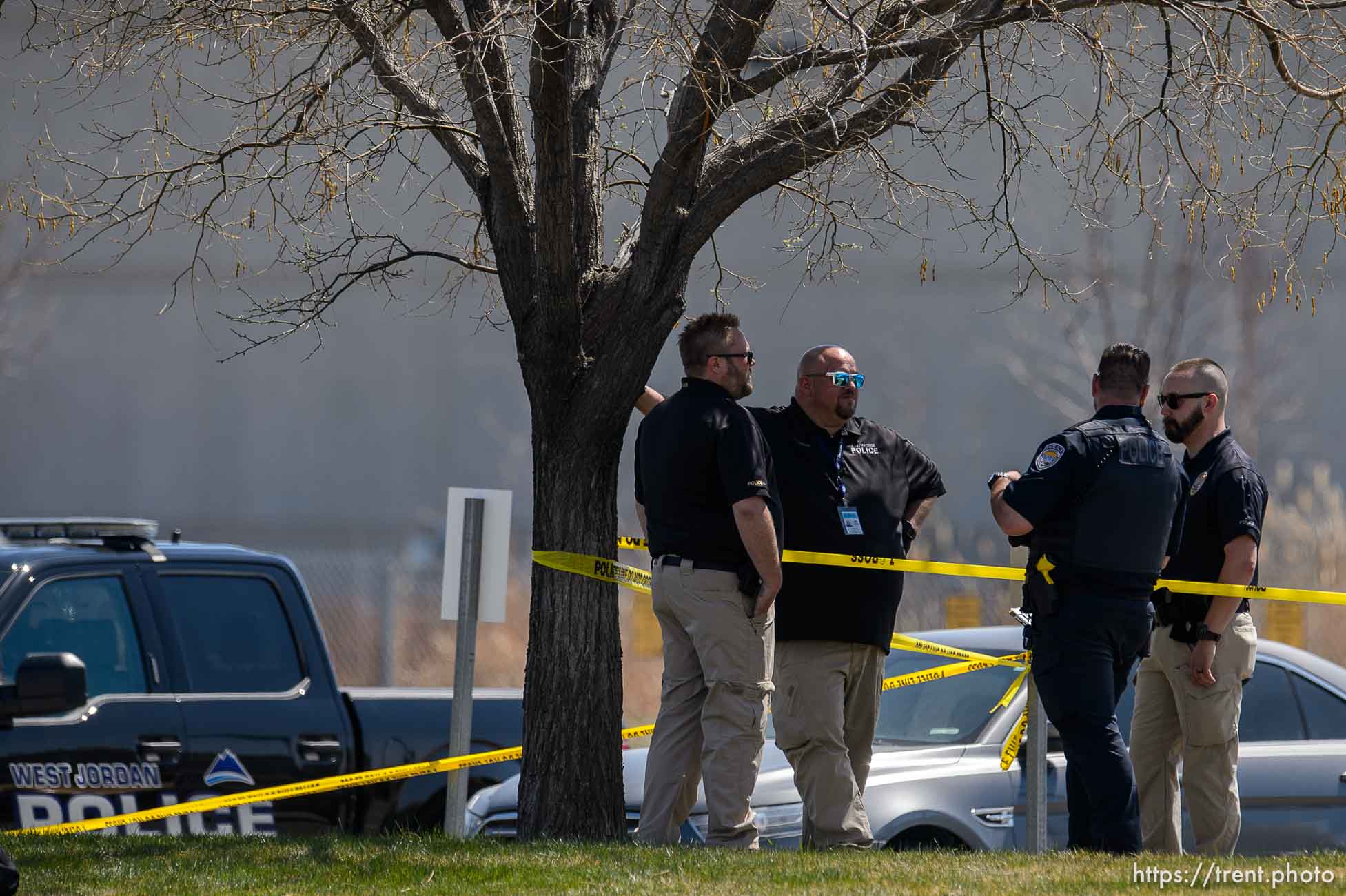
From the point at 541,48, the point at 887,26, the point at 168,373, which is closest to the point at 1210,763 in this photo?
the point at 887,26

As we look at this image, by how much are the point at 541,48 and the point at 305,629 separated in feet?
9.54

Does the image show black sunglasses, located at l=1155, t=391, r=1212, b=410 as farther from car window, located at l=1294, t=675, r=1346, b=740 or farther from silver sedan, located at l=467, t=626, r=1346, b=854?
car window, located at l=1294, t=675, r=1346, b=740

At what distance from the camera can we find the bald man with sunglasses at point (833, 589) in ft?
19.9

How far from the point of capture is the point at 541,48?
6258 mm

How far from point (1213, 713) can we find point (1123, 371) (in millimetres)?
1429

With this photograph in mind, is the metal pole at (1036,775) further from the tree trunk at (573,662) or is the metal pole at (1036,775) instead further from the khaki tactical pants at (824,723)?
the tree trunk at (573,662)

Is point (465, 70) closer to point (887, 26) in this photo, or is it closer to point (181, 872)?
point (887, 26)

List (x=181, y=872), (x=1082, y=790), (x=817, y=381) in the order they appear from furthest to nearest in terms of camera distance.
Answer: (x=817, y=381), (x=1082, y=790), (x=181, y=872)

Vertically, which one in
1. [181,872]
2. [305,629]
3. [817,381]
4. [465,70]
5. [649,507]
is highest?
[465,70]

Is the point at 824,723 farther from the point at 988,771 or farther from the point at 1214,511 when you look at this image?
the point at 1214,511

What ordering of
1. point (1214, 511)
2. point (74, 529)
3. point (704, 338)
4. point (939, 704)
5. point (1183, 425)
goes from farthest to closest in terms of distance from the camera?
point (939, 704)
point (74, 529)
point (1183, 425)
point (1214, 511)
point (704, 338)

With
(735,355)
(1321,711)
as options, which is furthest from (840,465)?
(1321,711)

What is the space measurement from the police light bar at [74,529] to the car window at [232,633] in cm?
31

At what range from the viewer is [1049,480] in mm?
5934
